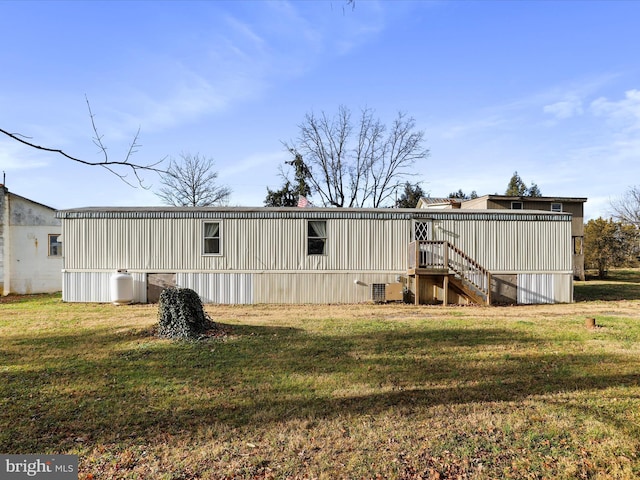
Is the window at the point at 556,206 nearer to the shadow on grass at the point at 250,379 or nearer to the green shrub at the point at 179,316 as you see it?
the shadow on grass at the point at 250,379

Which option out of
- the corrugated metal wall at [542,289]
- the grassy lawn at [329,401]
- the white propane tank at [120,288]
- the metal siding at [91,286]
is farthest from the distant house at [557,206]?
the white propane tank at [120,288]

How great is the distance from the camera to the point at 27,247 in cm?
1845

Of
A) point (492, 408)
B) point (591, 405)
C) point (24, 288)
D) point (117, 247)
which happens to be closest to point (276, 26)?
point (492, 408)

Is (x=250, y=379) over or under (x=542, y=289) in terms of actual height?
under

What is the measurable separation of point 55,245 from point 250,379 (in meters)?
17.0

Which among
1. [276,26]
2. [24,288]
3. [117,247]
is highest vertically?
[276,26]

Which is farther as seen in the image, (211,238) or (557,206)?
(557,206)

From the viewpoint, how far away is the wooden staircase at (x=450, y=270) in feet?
45.2

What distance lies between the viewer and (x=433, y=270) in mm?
13695

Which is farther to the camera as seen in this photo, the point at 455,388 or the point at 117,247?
the point at 117,247

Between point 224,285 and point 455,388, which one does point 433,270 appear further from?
point 455,388

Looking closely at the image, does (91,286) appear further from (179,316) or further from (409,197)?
(409,197)

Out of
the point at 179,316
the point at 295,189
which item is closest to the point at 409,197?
the point at 295,189

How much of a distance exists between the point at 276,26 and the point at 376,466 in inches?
162
